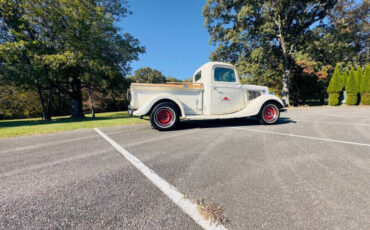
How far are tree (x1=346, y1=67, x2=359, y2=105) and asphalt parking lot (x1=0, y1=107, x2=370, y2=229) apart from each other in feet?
58.8

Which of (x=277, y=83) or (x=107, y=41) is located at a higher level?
(x=107, y=41)

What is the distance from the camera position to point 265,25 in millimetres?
13250

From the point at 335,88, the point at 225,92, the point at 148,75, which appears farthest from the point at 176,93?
the point at 148,75

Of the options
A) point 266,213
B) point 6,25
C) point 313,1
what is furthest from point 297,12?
point 6,25

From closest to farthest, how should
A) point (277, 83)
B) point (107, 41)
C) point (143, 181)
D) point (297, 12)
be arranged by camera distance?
point (143, 181) < point (107, 41) < point (297, 12) < point (277, 83)

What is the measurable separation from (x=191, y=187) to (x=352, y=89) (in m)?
21.7

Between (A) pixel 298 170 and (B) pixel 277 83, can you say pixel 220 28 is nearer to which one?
(B) pixel 277 83

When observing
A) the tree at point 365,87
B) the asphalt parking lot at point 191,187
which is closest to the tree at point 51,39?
the asphalt parking lot at point 191,187

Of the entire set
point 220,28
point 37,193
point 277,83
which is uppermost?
point 220,28

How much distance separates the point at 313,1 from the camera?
13.2 m

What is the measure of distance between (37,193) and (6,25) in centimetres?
1683

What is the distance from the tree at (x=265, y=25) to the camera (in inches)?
535

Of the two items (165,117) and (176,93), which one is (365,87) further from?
(165,117)

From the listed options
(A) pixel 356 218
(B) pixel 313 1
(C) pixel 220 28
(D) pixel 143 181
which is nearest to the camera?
(A) pixel 356 218
